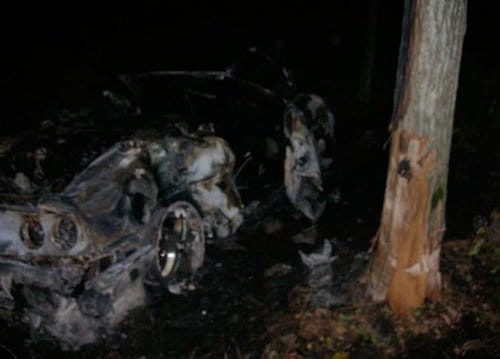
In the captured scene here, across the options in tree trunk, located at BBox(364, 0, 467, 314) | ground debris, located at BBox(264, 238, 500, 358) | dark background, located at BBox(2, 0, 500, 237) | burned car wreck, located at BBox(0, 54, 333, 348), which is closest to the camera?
tree trunk, located at BBox(364, 0, 467, 314)

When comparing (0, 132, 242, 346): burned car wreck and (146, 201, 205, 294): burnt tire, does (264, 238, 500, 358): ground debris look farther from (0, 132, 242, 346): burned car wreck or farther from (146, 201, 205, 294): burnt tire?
(0, 132, 242, 346): burned car wreck

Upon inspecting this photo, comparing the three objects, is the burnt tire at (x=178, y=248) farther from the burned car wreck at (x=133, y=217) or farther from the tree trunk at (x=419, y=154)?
the tree trunk at (x=419, y=154)

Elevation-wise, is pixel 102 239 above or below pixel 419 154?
below

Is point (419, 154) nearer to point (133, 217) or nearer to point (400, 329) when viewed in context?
point (400, 329)

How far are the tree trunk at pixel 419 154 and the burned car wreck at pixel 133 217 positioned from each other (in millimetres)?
1704

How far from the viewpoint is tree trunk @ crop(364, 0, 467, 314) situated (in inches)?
124

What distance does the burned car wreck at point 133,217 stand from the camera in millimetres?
3645

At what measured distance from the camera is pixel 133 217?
396 centimetres

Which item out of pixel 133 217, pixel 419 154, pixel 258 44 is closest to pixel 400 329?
pixel 419 154

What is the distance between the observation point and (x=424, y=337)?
3629 mm

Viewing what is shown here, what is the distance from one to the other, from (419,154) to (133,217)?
2153mm

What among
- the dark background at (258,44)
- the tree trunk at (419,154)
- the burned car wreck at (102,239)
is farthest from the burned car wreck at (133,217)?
the dark background at (258,44)

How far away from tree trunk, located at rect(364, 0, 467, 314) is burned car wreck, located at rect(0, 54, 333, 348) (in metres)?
1.70

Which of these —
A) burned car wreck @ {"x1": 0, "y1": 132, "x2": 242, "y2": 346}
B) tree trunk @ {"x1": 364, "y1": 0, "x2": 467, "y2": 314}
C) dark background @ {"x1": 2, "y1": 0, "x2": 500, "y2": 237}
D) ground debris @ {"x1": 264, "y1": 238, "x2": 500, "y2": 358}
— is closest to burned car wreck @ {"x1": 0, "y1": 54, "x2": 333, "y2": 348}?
burned car wreck @ {"x1": 0, "y1": 132, "x2": 242, "y2": 346}
